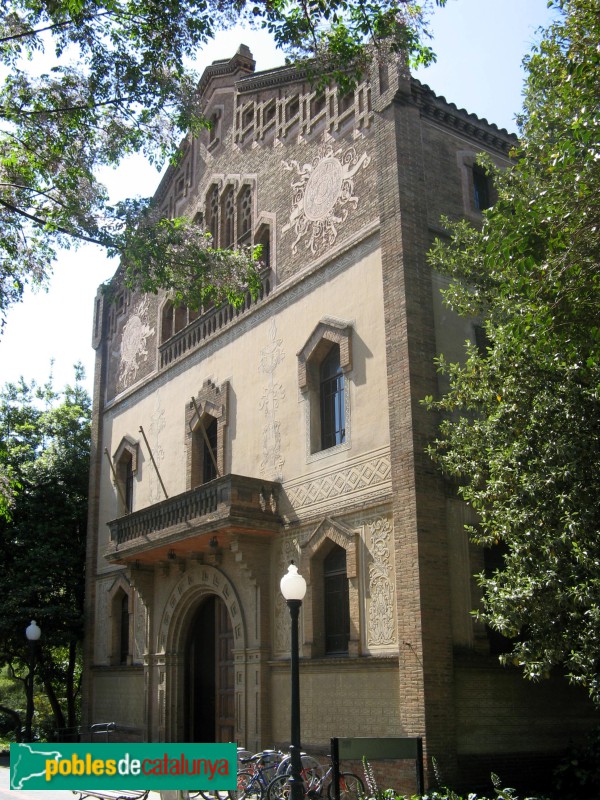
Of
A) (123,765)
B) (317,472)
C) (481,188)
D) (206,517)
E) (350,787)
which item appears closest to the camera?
(123,765)

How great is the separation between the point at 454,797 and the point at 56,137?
10662mm

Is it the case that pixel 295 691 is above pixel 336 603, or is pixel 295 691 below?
below

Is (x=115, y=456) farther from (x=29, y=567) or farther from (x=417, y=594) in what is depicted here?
(x=417, y=594)

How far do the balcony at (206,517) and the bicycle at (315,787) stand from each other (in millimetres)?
4888

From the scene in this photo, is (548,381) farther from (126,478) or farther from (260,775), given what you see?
(126,478)

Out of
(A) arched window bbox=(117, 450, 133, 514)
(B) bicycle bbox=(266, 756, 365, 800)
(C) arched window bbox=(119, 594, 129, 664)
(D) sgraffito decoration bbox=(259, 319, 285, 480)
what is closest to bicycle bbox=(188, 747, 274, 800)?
(B) bicycle bbox=(266, 756, 365, 800)

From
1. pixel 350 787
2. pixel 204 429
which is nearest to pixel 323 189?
pixel 204 429

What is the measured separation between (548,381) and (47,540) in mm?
18605

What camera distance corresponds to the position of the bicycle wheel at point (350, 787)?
12864mm

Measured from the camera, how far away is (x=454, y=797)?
11047 millimetres

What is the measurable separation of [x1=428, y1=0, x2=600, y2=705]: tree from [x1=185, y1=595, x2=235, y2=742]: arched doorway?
320 inches

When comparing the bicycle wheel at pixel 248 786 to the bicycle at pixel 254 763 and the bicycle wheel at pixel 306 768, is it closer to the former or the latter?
the bicycle at pixel 254 763

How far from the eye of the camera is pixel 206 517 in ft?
56.7

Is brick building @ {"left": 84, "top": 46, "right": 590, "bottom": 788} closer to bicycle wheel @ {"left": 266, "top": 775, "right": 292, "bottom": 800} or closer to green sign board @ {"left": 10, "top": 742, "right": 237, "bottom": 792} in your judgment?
bicycle wheel @ {"left": 266, "top": 775, "right": 292, "bottom": 800}
